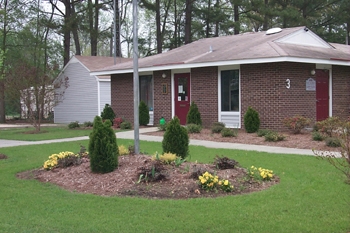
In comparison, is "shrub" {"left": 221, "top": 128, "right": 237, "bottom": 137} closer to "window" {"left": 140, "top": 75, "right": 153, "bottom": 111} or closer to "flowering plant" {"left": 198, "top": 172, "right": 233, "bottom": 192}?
"window" {"left": 140, "top": 75, "right": 153, "bottom": 111}

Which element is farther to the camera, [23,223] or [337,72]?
[337,72]

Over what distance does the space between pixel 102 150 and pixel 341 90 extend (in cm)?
1320

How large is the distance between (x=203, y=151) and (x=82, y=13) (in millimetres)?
25951

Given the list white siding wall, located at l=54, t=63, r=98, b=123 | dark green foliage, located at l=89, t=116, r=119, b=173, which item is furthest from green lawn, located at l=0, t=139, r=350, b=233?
white siding wall, located at l=54, t=63, r=98, b=123

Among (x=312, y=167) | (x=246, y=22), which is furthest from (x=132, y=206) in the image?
(x=246, y=22)

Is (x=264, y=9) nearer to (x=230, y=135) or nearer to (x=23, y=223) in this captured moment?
(x=230, y=135)

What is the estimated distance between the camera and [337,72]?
17.3 m

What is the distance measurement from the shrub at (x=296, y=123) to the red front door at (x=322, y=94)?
278 centimetres

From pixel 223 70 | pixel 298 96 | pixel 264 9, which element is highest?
pixel 264 9

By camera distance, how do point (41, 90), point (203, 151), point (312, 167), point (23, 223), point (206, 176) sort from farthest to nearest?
point (41, 90)
point (203, 151)
point (312, 167)
point (206, 176)
point (23, 223)

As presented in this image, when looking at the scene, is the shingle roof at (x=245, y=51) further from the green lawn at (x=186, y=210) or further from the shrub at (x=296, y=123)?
the green lawn at (x=186, y=210)

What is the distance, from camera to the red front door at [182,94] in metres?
17.9

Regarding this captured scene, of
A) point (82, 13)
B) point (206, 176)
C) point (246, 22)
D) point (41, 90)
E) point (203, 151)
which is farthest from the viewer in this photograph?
point (246, 22)

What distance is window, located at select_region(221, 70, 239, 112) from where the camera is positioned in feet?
53.9
